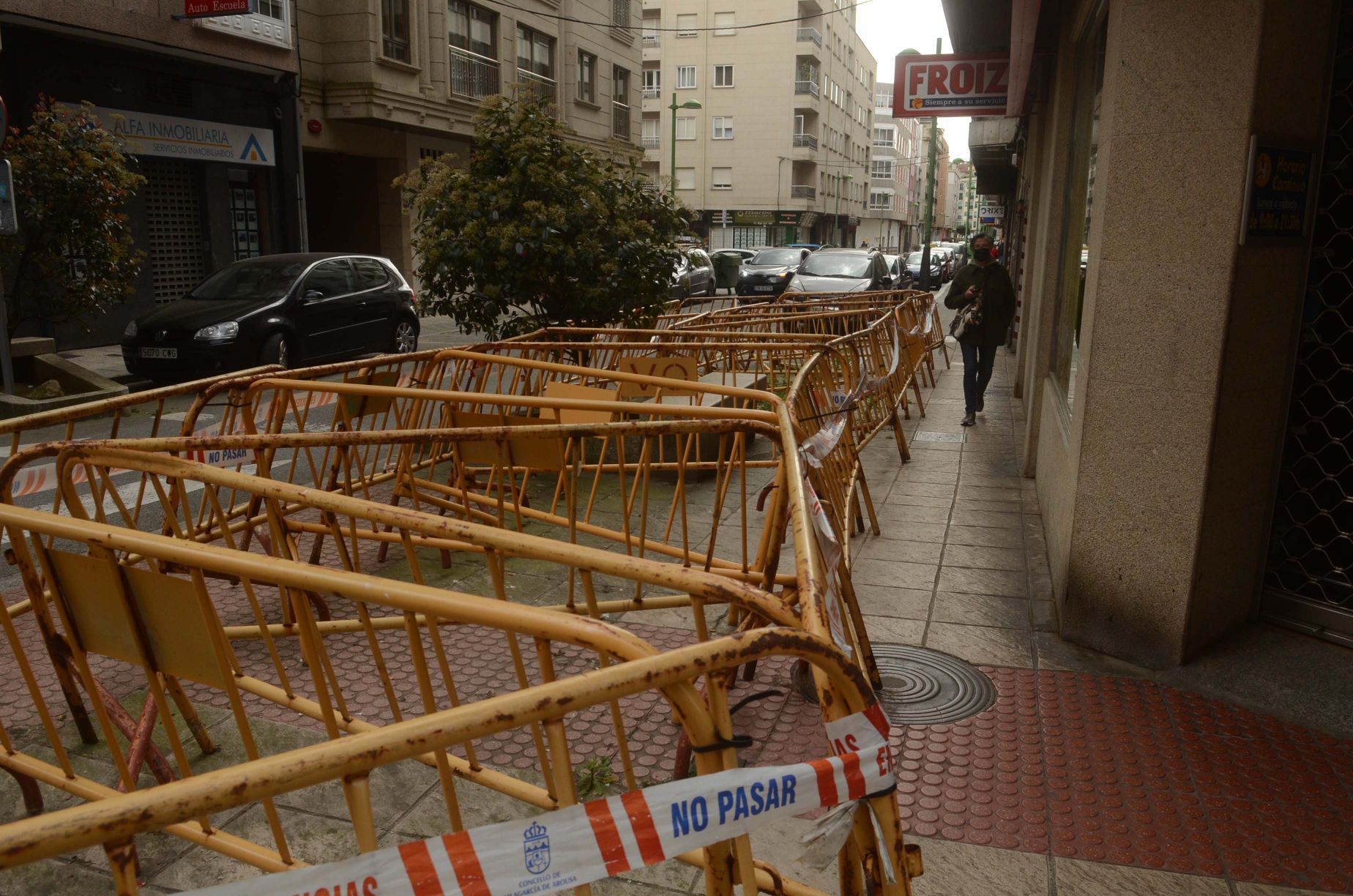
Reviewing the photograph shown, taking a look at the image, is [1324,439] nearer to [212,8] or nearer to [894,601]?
[894,601]

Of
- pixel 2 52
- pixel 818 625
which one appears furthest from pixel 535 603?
pixel 2 52

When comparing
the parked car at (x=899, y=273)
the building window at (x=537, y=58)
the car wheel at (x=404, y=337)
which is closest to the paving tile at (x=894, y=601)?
the car wheel at (x=404, y=337)

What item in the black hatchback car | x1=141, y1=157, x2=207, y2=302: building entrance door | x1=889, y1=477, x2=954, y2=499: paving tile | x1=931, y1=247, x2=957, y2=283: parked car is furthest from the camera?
x1=931, y1=247, x2=957, y2=283: parked car

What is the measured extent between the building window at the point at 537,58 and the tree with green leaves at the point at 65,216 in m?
18.6

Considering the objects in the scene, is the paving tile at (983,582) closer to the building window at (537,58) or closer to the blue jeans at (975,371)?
the blue jeans at (975,371)

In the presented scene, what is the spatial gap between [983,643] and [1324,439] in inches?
70.2

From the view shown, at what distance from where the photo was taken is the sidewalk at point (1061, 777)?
306 centimetres

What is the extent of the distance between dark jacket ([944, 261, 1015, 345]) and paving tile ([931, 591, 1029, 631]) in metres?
5.33

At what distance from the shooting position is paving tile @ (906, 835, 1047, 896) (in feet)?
9.86

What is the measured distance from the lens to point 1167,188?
432 cm

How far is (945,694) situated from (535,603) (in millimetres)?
2033

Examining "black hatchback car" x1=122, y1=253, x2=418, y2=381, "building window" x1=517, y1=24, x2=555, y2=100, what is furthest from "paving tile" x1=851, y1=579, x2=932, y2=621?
"building window" x1=517, y1=24, x2=555, y2=100

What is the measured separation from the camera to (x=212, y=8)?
17953mm

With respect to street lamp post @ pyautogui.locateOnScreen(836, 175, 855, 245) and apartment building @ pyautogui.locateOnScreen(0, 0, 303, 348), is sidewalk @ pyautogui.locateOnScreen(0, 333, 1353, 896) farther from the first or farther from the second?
street lamp post @ pyautogui.locateOnScreen(836, 175, 855, 245)
